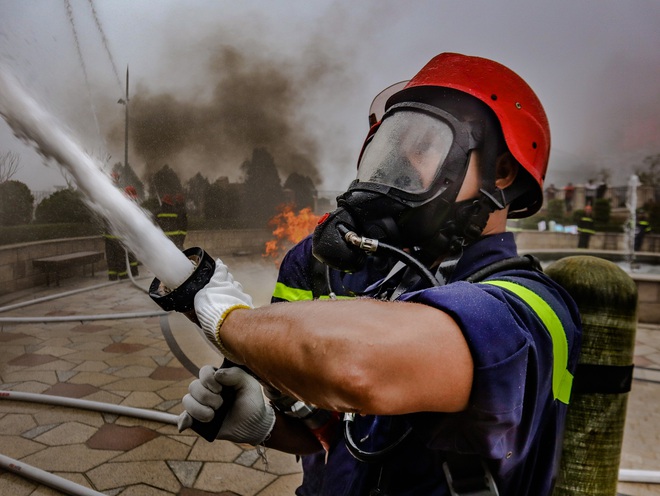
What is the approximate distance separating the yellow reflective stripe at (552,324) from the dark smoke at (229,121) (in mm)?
8480

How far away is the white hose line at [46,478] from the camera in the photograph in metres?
3.35

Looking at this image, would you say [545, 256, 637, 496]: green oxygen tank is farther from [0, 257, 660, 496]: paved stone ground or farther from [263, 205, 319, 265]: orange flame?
[263, 205, 319, 265]: orange flame

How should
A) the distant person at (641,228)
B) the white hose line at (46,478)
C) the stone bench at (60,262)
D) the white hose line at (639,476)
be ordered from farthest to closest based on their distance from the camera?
the distant person at (641,228)
the stone bench at (60,262)
the white hose line at (639,476)
the white hose line at (46,478)

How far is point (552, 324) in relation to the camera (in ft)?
3.75

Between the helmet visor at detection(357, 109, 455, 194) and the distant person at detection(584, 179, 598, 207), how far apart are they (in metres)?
12.4

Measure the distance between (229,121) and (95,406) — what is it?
23.3ft

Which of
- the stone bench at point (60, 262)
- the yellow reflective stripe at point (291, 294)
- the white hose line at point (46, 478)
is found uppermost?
the yellow reflective stripe at point (291, 294)

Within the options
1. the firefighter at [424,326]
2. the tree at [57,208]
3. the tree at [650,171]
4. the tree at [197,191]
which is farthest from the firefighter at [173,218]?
the tree at [650,171]

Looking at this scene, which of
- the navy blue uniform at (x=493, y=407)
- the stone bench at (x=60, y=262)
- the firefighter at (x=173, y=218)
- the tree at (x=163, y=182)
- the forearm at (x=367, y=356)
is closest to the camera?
the forearm at (x=367, y=356)

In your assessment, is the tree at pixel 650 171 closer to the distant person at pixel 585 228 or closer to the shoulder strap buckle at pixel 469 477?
the distant person at pixel 585 228

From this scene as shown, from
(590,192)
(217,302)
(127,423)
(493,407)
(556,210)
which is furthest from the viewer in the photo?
(556,210)

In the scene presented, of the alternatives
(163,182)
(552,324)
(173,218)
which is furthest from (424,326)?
(163,182)

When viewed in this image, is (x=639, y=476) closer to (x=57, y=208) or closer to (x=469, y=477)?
(x=469, y=477)

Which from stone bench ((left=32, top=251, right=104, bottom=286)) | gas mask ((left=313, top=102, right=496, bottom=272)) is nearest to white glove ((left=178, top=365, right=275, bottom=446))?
gas mask ((left=313, top=102, right=496, bottom=272))
